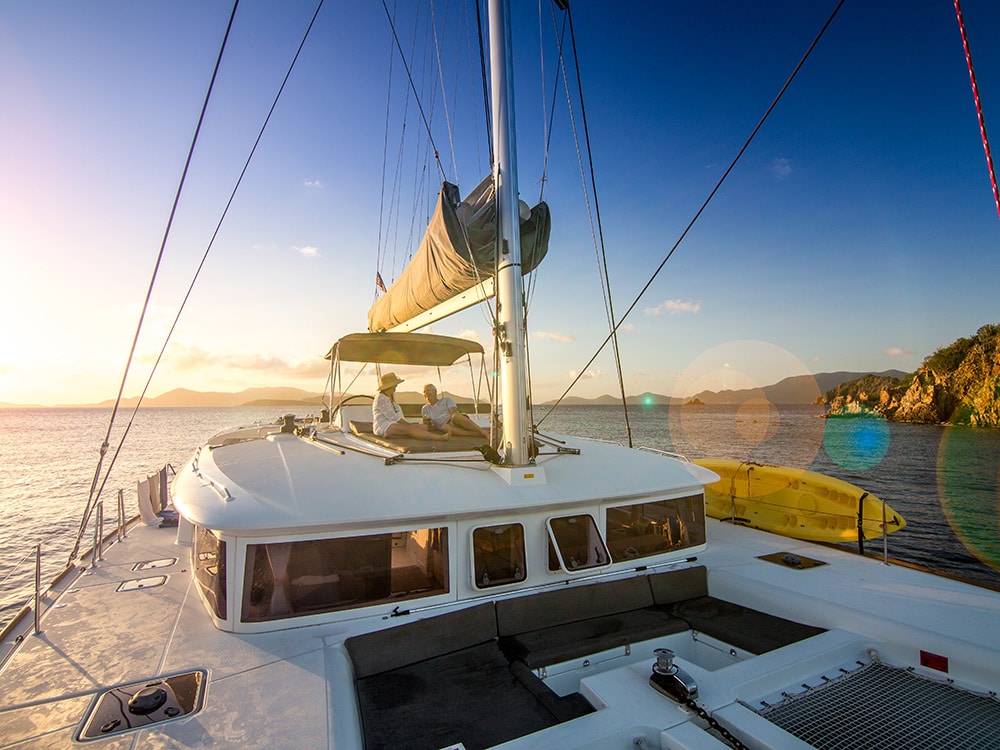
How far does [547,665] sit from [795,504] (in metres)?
6.38

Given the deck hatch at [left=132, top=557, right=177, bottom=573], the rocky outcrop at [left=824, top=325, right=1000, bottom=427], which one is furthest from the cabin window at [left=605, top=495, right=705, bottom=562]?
the rocky outcrop at [left=824, top=325, right=1000, bottom=427]

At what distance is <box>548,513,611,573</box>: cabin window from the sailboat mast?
0.69 metres

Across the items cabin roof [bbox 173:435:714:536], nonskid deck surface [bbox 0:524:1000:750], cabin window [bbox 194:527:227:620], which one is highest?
cabin roof [bbox 173:435:714:536]

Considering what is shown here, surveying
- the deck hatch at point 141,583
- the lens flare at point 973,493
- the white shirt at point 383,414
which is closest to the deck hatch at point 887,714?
the white shirt at point 383,414

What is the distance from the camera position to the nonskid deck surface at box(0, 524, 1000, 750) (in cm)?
259

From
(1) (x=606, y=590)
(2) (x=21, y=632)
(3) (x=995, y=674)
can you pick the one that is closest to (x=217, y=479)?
(2) (x=21, y=632)

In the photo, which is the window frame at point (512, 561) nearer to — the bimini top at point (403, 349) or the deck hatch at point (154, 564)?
the bimini top at point (403, 349)

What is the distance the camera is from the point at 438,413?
637cm

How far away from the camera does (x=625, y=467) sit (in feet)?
17.0

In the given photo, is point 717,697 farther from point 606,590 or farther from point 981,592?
point 981,592

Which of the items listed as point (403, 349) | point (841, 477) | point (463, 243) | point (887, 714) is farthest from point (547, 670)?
point (841, 477)

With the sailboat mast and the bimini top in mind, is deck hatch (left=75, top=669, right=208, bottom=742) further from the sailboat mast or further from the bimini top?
the bimini top

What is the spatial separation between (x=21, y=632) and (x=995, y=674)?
23.7 ft

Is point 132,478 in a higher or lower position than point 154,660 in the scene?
lower
